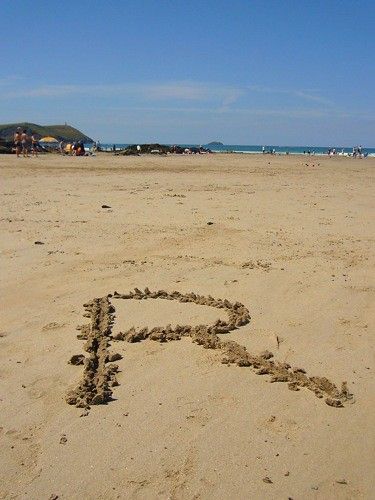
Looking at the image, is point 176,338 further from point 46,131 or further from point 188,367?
point 46,131

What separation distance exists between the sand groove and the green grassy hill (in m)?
62.4

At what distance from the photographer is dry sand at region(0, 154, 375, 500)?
2.79 meters

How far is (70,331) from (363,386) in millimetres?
2381

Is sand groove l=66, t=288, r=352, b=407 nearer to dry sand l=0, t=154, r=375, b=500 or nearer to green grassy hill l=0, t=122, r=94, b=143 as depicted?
dry sand l=0, t=154, r=375, b=500

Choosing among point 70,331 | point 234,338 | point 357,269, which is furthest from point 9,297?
point 357,269

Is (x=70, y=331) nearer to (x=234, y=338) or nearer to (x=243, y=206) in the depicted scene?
(x=234, y=338)

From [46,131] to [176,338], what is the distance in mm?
70134

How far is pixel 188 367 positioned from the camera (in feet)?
13.0

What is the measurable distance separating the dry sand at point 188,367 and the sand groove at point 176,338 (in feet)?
0.23

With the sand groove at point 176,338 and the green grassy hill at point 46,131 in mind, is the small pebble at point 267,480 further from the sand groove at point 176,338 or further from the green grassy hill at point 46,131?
the green grassy hill at point 46,131

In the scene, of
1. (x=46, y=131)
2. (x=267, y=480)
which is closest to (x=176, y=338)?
(x=267, y=480)

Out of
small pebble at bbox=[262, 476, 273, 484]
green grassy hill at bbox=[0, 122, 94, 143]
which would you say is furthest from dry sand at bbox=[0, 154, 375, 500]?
green grassy hill at bbox=[0, 122, 94, 143]

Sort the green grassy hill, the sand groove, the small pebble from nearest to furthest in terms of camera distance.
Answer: the small pebble
the sand groove
the green grassy hill

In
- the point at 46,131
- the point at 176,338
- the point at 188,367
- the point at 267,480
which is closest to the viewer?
the point at 267,480
